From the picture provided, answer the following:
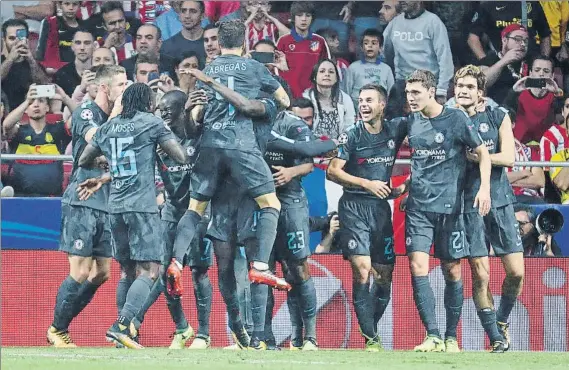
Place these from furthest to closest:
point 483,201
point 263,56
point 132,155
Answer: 1. point 263,56
2. point 483,201
3. point 132,155

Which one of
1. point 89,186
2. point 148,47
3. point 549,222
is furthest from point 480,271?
point 148,47

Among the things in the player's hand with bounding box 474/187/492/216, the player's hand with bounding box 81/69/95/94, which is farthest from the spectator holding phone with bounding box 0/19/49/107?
the player's hand with bounding box 474/187/492/216

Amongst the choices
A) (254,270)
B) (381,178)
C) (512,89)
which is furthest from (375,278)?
(512,89)

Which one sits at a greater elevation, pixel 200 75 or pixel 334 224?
pixel 200 75

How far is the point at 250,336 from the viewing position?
10.5 metres

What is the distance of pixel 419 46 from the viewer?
44.9 ft

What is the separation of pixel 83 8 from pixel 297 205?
4.53 m

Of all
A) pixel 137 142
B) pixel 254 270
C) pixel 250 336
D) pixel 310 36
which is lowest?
pixel 250 336

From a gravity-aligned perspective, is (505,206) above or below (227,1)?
below

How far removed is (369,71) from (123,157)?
4.49 meters

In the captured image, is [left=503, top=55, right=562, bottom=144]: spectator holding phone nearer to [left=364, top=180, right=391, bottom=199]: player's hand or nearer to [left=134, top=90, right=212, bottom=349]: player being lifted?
[left=364, top=180, right=391, bottom=199]: player's hand

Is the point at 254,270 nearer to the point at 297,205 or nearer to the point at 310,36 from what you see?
the point at 297,205

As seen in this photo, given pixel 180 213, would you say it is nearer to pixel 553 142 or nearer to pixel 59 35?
pixel 59 35

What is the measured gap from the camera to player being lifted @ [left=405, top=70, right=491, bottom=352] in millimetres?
10281
